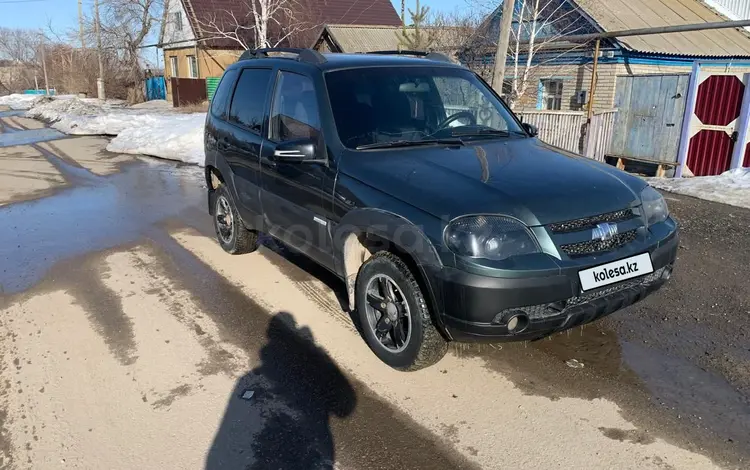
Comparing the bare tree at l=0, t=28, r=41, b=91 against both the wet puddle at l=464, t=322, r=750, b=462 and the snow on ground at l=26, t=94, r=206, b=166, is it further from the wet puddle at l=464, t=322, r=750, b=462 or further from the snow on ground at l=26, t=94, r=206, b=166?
the wet puddle at l=464, t=322, r=750, b=462

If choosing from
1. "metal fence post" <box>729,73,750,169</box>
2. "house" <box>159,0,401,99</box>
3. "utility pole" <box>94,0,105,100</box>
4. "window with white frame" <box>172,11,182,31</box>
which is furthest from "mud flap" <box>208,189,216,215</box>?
"utility pole" <box>94,0,105,100</box>

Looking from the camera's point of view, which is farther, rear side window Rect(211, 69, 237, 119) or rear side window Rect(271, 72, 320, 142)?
rear side window Rect(211, 69, 237, 119)

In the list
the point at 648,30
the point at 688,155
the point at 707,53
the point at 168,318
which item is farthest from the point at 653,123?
the point at 168,318

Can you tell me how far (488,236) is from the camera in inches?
116

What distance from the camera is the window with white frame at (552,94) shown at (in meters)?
18.1

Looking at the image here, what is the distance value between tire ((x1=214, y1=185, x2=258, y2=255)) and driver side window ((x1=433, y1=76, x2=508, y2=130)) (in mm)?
2323

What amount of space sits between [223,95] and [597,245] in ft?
13.2

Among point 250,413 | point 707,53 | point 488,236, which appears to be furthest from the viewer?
point 707,53

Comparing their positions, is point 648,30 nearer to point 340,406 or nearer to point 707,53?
point 707,53

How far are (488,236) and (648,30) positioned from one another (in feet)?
39.3

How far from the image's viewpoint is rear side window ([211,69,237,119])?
556cm

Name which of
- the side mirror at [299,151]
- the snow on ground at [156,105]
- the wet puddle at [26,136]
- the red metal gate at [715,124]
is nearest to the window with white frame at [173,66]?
the snow on ground at [156,105]

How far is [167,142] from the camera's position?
44.9 ft

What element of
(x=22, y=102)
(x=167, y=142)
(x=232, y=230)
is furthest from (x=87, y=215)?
(x=22, y=102)
